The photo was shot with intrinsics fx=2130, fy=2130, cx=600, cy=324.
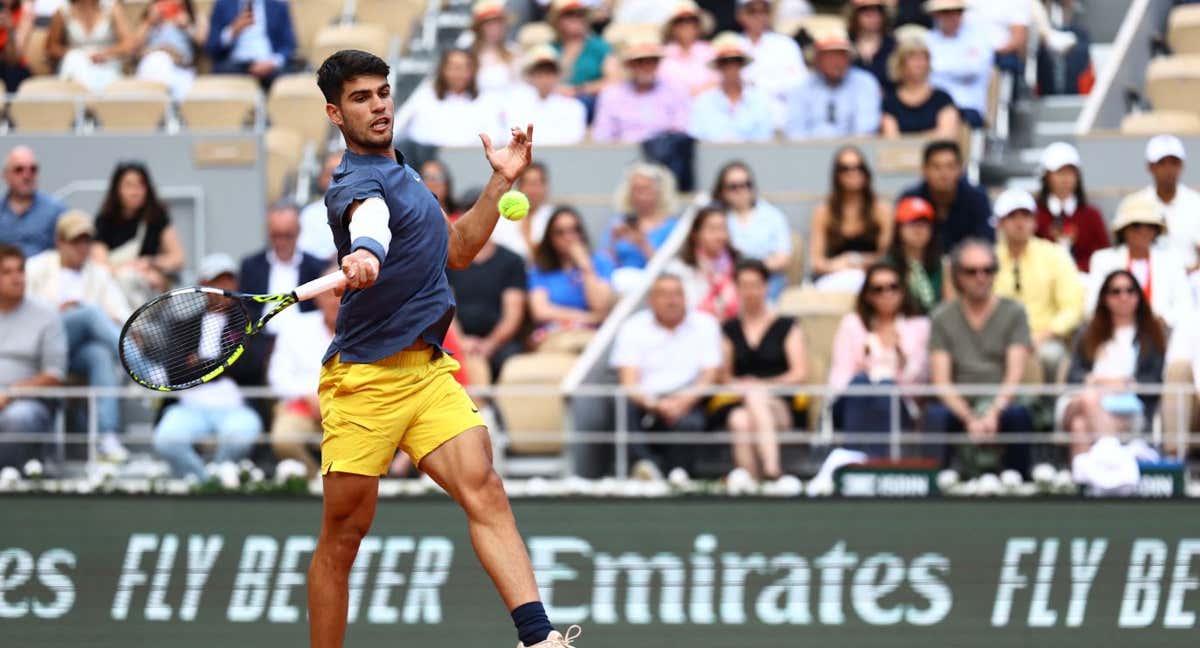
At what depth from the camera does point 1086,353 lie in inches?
432

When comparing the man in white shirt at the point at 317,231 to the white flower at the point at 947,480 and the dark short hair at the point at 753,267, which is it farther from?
the white flower at the point at 947,480

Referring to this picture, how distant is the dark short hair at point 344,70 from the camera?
6367 millimetres

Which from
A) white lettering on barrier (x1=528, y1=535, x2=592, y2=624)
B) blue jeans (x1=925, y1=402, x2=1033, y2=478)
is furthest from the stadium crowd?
white lettering on barrier (x1=528, y1=535, x2=592, y2=624)

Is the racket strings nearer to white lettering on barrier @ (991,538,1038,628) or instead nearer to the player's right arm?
the player's right arm

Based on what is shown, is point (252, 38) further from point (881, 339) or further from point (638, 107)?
point (881, 339)

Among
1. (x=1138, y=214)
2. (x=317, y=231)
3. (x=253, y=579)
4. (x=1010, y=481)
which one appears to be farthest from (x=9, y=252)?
(x=1138, y=214)

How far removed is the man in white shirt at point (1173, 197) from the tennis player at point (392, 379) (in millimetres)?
Result: 6477

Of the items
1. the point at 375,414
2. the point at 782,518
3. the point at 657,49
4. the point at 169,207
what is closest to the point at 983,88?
the point at 657,49

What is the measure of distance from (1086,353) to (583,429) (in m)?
2.65

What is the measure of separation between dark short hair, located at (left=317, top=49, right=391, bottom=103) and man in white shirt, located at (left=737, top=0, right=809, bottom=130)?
27.1 feet

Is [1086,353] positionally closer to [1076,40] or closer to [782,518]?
[782,518]

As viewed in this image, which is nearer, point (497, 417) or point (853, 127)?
point (497, 417)

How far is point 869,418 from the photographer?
1083 cm

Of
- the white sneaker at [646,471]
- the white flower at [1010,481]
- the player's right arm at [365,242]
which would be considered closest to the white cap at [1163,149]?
the white flower at [1010,481]
